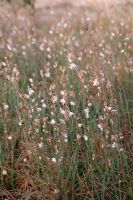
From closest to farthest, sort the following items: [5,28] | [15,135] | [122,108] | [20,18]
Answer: [15,135] → [122,108] → [5,28] → [20,18]

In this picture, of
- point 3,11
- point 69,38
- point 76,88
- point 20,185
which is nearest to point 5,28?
point 3,11

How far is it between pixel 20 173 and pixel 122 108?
1121 mm

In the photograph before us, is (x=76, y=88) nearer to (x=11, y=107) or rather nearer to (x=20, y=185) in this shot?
(x=11, y=107)

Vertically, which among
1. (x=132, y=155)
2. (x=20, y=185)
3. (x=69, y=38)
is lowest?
(x=20, y=185)

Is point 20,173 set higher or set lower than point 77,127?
lower

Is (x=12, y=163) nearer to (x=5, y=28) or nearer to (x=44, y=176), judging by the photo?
(x=44, y=176)

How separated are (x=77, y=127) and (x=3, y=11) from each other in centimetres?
411

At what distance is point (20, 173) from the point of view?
12.1ft

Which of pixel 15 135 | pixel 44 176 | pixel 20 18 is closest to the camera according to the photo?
pixel 44 176

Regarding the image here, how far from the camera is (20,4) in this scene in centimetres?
868

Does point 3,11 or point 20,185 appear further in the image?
point 3,11

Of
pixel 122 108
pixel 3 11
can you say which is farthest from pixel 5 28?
pixel 122 108

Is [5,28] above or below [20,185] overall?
above

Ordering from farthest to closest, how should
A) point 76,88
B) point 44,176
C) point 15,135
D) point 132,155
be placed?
point 76,88 → point 15,135 → point 132,155 → point 44,176
